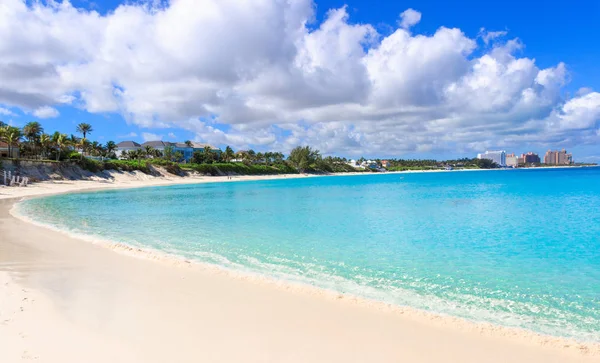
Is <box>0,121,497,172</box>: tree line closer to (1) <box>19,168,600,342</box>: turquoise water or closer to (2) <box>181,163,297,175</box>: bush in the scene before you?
(2) <box>181,163,297,175</box>: bush

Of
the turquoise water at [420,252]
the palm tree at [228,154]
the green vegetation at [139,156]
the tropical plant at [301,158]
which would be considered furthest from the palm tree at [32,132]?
the tropical plant at [301,158]

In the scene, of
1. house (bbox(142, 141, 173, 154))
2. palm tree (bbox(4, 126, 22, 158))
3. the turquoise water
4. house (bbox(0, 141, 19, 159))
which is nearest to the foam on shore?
the turquoise water

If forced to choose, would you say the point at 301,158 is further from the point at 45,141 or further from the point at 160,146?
the point at 45,141

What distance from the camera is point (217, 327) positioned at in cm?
709

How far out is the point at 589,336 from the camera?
700 centimetres

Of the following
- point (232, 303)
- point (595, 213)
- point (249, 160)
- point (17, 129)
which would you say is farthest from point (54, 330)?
point (249, 160)

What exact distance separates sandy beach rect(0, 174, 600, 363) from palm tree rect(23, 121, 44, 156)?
72.9 meters

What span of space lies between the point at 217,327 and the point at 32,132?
80.4 meters

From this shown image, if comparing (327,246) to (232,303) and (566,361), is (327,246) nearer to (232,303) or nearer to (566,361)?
(232,303)

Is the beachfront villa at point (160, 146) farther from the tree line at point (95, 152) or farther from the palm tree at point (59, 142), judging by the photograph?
the palm tree at point (59, 142)

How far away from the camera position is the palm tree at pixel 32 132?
68812 millimetres

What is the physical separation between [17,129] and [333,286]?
3000 inches

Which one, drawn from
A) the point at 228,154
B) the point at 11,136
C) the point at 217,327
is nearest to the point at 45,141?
the point at 11,136

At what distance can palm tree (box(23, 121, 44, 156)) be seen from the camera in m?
68.8
